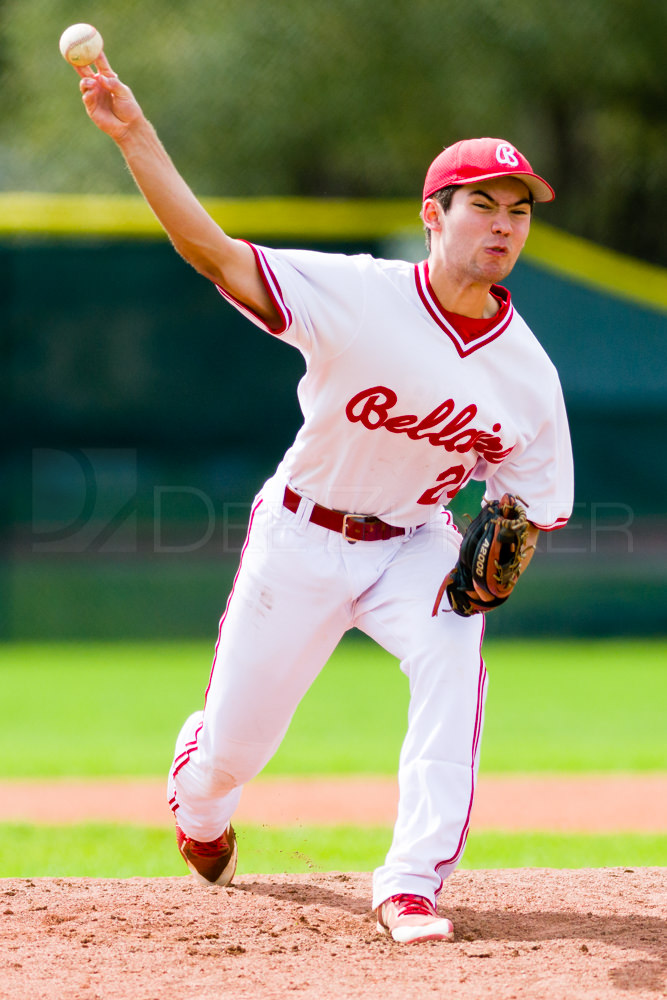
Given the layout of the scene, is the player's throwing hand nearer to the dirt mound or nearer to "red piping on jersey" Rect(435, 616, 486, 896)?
"red piping on jersey" Rect(435, 616, 486, 896)

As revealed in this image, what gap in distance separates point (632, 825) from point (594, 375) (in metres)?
5.56

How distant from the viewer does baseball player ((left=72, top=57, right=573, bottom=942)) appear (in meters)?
2.86

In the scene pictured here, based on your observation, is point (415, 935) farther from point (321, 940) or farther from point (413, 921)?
point (321, 940)

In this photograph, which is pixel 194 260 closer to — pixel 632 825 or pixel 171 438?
pixel 632 825

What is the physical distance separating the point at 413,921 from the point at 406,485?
102 centimetres

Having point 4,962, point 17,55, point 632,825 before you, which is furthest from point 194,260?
point 17,55

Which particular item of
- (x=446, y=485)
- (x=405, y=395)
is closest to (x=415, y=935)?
(x=446, y=485)

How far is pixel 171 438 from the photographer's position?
9.77 m

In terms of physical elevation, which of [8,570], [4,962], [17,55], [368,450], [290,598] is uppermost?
[17,55]

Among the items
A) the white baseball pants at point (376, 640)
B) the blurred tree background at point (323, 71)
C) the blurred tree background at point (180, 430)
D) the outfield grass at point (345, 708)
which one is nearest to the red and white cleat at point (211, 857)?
the white baseball pants at point (376, 640)

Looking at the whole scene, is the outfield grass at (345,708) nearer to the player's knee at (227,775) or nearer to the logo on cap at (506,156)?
the player's knee at (227,775)

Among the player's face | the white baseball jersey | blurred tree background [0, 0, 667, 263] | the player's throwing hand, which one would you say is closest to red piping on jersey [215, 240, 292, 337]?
the white baseball jersey

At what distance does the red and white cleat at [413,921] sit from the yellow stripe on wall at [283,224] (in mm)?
7421

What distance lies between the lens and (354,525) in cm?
310
